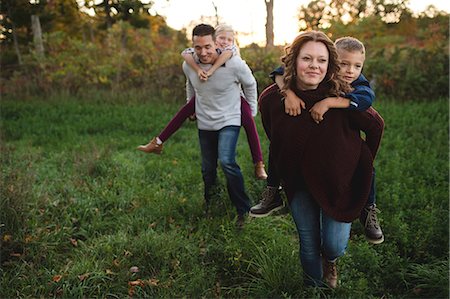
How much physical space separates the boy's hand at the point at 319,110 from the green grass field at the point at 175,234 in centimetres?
123

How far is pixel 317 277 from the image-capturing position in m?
3.05

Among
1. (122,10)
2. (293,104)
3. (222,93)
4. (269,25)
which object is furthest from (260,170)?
(122,10)

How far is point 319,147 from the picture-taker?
258 cm

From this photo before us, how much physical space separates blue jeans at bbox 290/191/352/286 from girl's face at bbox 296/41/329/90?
0.71 metres

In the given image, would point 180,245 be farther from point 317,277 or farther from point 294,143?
point 294,143

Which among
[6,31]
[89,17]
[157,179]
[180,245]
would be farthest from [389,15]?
[180,245]

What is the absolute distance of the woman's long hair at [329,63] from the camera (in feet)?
8.25

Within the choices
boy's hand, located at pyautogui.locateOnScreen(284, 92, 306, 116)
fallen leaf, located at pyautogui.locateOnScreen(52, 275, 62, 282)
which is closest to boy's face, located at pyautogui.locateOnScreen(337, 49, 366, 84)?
boy's hand, located at pyautogui.locateOnScreen(284, 92, 306, 116)

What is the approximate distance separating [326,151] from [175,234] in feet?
6.23

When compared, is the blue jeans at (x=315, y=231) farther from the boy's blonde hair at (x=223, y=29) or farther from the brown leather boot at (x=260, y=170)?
the boy's blonde hair at (x=223, y=29)

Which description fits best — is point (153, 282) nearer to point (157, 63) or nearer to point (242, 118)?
point (242, 118)

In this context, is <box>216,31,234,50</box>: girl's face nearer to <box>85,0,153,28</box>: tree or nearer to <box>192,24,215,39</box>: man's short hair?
<box>192,24,215,39</box>: man's short hair

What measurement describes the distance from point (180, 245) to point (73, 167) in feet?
9.89

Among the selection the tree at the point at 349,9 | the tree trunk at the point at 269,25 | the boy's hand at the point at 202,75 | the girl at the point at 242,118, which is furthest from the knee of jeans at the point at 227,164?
the tree at the point at 349,9
